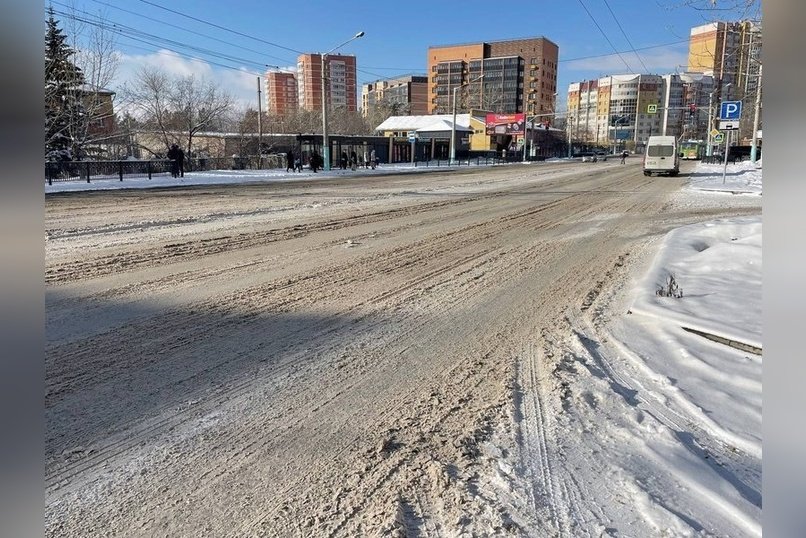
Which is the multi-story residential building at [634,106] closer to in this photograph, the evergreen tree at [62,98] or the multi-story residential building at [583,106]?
the multi-story residential building at [583,106]

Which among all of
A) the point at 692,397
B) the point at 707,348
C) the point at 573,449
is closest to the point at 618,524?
the point at 573,449

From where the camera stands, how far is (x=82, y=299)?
593 cm

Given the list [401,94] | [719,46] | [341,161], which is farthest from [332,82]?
[719,46]

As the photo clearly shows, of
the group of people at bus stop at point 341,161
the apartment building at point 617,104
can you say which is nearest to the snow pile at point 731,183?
the group of people at bus stop at point 341,161

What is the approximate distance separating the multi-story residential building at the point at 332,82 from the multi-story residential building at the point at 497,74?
43.4 feet

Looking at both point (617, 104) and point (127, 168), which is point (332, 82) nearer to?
point (127, 168)

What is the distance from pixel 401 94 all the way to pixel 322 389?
96022 millimetres

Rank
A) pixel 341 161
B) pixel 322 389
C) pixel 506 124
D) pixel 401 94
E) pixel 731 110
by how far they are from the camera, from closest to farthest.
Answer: pixel 322 389 < pixel 731 110 < pixel 341 161 < pixel 506 124 < pixel 401 94

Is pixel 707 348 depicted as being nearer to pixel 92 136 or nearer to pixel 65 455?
pixel 65 455

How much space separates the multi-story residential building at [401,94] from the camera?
87.9m

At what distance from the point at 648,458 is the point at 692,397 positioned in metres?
1.04

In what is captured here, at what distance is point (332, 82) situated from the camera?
6456 cm

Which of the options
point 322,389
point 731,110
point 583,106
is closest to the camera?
point 322,389

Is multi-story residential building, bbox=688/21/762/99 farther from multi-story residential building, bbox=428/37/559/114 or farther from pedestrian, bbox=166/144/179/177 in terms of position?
multi-story residential building, bbox=428/37/559/114
